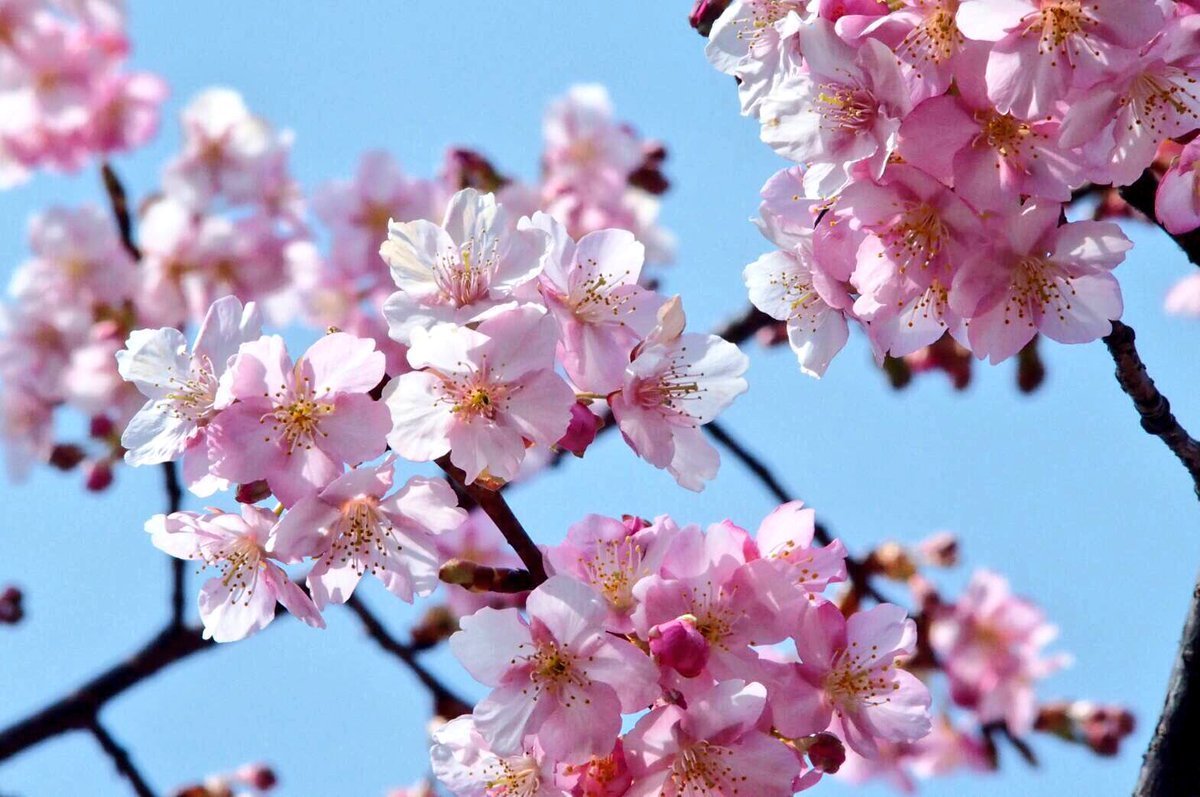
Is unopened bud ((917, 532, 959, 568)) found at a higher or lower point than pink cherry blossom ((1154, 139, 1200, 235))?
lower

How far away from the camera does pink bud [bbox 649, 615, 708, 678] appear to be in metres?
1.45

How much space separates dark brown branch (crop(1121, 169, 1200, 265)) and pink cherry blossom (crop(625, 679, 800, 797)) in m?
0.82

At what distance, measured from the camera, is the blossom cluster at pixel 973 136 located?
4.75 feet

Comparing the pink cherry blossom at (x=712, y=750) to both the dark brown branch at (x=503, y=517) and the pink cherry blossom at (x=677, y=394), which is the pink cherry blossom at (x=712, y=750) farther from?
the pink cherry blossom at (x=677, y=394)

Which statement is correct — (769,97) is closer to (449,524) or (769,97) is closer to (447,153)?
(449,524)

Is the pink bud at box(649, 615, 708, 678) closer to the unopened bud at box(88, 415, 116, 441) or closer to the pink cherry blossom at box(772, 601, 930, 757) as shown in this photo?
the pink cherry blossom at box(772, 601, 930, 757)

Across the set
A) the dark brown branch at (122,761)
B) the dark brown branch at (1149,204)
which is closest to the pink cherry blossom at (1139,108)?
the dark brown branch at (1149,204)

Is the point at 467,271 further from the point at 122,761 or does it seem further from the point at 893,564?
the point at 893,564

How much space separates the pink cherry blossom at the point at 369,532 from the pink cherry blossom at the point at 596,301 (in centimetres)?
26

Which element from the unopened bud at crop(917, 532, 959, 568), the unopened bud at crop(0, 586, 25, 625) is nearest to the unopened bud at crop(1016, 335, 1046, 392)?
the unopened bud at crop(917, 532, 959, 568)

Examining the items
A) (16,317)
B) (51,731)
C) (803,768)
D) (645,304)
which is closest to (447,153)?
(16,317)

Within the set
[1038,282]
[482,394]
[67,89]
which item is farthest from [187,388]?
[67,89]

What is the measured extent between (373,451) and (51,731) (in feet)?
7.31

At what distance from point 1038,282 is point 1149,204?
8.0 inches
